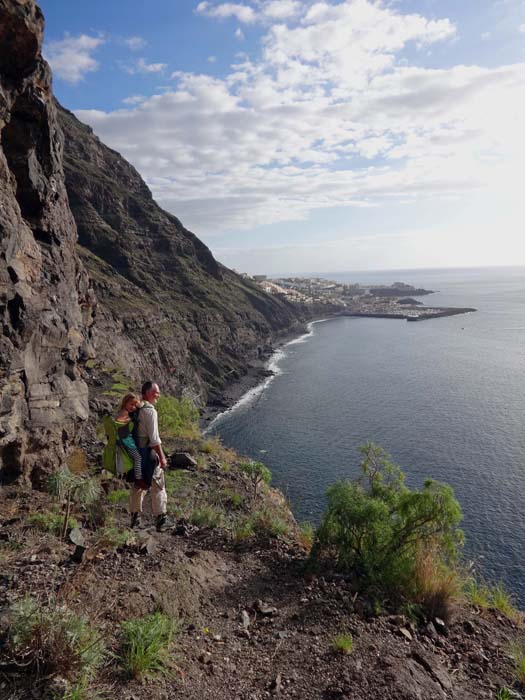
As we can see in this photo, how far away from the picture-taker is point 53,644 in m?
4.53

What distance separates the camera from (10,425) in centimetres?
1266

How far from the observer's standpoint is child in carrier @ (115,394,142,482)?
8221 millimetres

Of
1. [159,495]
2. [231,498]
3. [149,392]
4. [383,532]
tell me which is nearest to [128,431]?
[149,392]

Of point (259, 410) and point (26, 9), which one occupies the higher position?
point (26, 9)

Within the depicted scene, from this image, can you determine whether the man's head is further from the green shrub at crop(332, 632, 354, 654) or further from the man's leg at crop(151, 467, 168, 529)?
the green shrub at crop(332, 632, 354, 654)

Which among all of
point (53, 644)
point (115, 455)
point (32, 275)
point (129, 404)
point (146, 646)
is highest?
point (32, 275)

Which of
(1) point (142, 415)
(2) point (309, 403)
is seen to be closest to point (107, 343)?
(2) point (309, 403)

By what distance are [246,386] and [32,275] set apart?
219 feet

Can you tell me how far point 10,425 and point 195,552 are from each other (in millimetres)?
7286

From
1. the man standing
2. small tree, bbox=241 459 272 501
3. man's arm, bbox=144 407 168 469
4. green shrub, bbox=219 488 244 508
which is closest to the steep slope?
small tree, bbox=241 459 272 501

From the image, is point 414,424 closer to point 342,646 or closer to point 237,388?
point 237,388

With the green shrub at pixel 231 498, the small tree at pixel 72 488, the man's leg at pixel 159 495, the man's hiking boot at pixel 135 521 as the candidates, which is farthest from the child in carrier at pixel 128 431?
the green shrub at pixel 231 498

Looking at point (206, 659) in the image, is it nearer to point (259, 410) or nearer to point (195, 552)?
point (195, 552)

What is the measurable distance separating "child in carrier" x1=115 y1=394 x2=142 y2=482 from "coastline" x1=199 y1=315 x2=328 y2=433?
1975 inches
